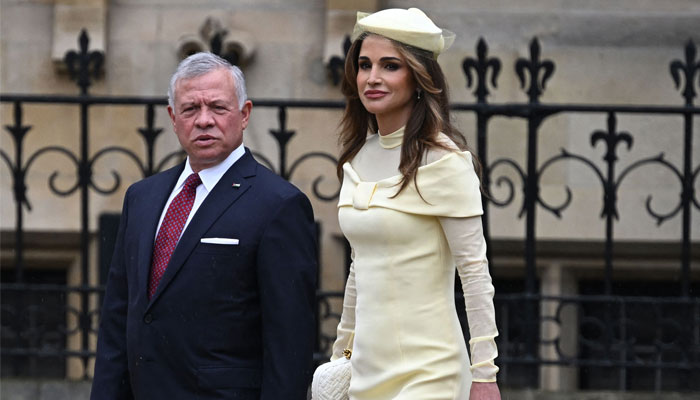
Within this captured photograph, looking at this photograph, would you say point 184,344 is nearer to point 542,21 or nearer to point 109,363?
point 109,363

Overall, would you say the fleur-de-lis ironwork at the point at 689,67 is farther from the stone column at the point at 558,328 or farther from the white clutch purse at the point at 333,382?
the white clutch purse at the point at 333,382

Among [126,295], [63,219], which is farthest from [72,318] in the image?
[126,295]

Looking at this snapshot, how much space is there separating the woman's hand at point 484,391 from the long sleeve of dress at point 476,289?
1 cm

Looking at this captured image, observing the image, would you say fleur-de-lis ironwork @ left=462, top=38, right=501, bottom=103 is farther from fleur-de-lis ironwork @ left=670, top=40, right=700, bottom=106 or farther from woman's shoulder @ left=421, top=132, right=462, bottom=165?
woman's shoulder @ left=421, top=132, right=462, bottom=165

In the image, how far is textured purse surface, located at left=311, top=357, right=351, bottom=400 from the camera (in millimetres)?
3943

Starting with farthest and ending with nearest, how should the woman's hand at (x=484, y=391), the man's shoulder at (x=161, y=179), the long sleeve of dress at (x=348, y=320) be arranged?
the man's shoulder at (x=161, y=179) < the long sleeve of dress at (x=348, y=320) < the woman's hand at (x=484, y=391)

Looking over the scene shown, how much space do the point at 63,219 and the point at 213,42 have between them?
2.09m

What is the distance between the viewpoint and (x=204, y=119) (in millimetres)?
4074

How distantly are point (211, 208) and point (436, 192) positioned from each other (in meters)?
0.78

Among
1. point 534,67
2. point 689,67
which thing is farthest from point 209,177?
point 689,67

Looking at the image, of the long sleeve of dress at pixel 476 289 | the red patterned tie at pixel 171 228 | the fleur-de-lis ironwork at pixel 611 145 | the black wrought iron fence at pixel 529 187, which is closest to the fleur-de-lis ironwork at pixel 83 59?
the black wrought iron fence at pixel 529 187

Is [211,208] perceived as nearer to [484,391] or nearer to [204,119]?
[204,119]

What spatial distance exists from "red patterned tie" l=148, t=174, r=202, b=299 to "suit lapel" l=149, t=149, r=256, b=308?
0.19 ft

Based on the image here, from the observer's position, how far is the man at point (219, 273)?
13.3ft
